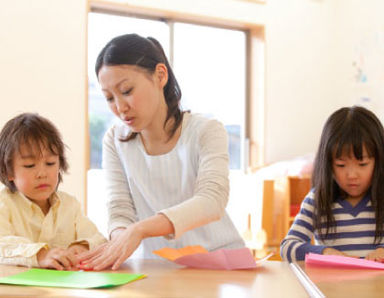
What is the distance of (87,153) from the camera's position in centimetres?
356

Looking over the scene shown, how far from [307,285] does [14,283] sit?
507 mm

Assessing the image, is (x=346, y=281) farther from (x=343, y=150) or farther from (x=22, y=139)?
(x=22, y=139)

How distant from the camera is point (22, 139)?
54.3 inches

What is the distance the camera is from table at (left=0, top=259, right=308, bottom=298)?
2.94 feet

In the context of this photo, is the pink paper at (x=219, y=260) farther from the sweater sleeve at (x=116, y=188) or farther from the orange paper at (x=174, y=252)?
the sweater sleeve at (x=116, y=188)

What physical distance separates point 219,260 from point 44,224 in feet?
1.59

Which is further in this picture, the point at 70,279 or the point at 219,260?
the point at 219,260

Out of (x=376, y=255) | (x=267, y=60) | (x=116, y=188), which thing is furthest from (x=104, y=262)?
(x=267, y=60)

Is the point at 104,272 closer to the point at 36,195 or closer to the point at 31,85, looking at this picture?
the point at 36,195

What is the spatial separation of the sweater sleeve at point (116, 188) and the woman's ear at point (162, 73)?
23 cm

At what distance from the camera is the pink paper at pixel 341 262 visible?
119cm

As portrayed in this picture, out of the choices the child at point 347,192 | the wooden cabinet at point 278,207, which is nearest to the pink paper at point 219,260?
the child at point 347,192

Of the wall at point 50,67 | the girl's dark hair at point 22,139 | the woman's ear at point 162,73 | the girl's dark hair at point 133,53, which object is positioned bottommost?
the girl's dark hair at point 22,139

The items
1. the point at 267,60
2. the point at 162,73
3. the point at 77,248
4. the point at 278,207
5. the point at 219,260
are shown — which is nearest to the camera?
the point at 219,260
